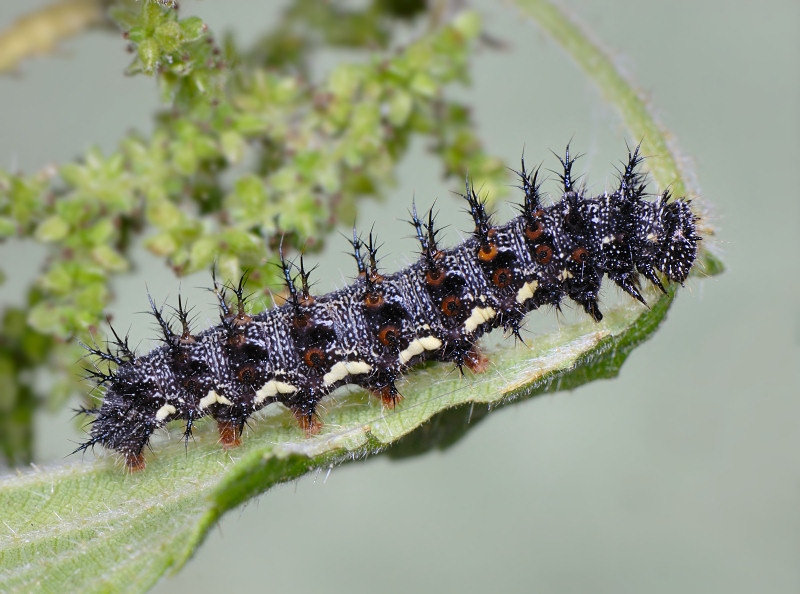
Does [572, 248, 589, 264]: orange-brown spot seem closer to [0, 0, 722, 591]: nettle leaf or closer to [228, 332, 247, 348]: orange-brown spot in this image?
[0, 0, 722, 591]: nettle leaf

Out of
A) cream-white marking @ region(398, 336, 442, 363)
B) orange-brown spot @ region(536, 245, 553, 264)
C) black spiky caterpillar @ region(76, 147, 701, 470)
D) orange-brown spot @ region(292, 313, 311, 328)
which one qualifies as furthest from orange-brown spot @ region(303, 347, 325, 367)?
orange-brown spot @ region(536, 245, 553, 264)

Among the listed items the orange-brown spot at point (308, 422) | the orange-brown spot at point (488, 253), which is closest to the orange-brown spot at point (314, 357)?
the orange-brown spot at point (308, 422)

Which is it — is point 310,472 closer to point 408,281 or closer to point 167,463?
point 167,463

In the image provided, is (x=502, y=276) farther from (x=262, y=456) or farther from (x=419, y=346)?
(x=262, y=456)

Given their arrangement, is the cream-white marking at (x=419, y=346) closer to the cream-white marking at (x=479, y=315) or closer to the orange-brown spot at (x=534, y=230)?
the cream-white marking at (x=479, y=315)

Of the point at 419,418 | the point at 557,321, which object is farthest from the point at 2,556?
the point at 557,321

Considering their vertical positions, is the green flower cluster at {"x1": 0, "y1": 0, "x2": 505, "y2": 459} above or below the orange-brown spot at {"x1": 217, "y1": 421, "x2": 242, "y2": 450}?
above
